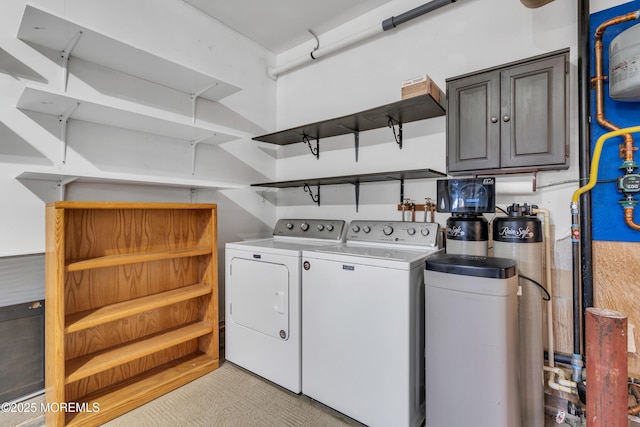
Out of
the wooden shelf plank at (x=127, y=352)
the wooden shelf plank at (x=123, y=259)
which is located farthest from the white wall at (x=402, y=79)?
the wooden shelf plank at (x=127, y=352)

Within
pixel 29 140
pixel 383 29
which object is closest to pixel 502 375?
pixel 383 29

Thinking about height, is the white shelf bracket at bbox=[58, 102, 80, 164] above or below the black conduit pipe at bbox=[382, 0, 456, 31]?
below

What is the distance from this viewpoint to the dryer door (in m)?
1.99

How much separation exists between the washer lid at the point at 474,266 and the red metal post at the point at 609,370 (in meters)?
0.38

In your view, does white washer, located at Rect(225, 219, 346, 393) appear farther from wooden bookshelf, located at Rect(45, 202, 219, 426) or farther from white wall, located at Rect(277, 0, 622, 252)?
white wall, located at Rect(277, 0, 622, 252)

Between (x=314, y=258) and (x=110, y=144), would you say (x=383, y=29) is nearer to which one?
(x=314, y=258)

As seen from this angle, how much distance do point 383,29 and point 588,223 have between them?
195 centimetres

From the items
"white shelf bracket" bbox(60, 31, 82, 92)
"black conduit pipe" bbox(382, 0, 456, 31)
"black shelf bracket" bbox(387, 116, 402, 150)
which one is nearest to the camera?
"white shelf bracket" bbox(60, 31, 82, 92)

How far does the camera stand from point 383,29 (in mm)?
2385

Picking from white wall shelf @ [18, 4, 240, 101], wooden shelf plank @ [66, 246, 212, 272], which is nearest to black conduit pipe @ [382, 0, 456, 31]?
white wall shelf @ [18, 4, 240, 101]

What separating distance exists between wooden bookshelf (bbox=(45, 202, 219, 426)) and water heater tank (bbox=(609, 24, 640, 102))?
98.0 inches

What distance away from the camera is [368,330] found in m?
1.64

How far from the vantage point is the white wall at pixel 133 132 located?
67.4 inches

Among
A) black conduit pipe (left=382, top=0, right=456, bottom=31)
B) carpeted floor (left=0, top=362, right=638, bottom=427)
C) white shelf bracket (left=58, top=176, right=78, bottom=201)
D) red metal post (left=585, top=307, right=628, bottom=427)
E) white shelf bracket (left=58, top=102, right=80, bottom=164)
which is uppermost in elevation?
black conduit pipe (left=382, top=0, right=456, bottom=31)
